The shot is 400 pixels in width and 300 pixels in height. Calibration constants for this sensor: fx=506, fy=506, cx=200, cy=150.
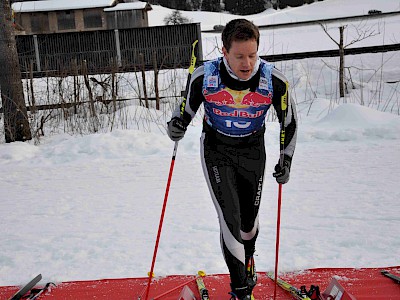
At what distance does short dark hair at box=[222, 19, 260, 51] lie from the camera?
2.64 metres

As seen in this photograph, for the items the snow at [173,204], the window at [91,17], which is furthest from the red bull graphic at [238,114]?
the window at [91,17]

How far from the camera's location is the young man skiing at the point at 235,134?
284 cm

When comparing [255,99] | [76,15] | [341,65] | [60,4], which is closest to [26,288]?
[255,99]

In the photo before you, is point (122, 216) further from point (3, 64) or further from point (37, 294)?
point (3, 64)

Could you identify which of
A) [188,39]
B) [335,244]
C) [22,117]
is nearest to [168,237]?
[335,244]

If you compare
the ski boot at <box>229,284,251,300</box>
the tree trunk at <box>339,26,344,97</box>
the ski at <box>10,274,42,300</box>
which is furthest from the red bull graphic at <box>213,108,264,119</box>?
the tree trunk at <box>339,26,344,97</box>

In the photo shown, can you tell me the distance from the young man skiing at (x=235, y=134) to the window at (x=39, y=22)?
30.7m

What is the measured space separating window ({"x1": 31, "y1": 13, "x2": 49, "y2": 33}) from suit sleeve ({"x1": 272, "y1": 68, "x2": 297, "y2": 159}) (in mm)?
30886

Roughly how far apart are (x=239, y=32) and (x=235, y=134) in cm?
59

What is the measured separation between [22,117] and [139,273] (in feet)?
18.3

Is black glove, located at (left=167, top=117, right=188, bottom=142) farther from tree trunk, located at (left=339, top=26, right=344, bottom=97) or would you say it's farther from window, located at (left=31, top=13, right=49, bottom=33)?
window, located at (left=31, top=13, right=49, bottom=33)

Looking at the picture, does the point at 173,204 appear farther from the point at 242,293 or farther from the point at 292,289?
the point at 242,293

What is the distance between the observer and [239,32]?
2.65 meters

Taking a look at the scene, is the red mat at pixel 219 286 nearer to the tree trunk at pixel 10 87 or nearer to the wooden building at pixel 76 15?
the tree trunk at pixel 10 87
